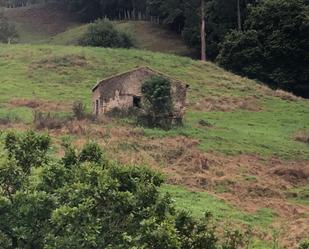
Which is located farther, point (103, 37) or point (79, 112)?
point (103, 37)

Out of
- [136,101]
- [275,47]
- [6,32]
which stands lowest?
[136,101]

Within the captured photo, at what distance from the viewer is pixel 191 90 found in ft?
162

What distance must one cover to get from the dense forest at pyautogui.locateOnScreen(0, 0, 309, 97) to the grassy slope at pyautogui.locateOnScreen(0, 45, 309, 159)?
3244mm

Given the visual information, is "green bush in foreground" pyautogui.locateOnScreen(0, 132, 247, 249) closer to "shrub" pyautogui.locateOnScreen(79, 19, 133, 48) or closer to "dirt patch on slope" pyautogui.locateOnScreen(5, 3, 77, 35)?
"shrub" pyautogui.locateOnScreen(79, 19, 133, 48)

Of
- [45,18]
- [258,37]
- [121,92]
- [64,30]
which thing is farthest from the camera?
[45,18]

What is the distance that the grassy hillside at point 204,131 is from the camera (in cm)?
2664

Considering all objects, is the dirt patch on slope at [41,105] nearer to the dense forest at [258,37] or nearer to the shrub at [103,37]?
the dense forest at [258,37]

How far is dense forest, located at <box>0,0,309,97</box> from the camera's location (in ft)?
183

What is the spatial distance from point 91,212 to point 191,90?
36.9m

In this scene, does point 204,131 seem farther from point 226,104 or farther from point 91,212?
point 91,212

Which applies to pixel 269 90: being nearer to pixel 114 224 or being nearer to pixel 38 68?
pixel 38 68

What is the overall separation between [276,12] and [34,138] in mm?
46049

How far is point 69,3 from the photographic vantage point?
87.9 meters

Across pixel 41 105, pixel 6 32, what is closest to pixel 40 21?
pixel 6 32
